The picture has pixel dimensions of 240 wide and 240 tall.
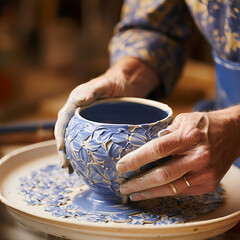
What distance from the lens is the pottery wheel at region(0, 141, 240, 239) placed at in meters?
0.64

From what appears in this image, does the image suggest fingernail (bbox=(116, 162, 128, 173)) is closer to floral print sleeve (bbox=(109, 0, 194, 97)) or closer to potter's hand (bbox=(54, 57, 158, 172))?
potter's hand (bbox=(54, 57, 158, 172))

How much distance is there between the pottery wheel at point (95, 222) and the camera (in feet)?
2.11

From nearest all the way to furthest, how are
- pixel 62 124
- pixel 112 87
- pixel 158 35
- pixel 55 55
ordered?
1. pixel 62 124
2. pixel 112 87
3. pixel 158 35
4. pixel 55 55

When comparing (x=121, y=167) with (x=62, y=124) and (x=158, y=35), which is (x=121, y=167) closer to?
(x=62, y=124)

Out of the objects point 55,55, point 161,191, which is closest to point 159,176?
point 161,191

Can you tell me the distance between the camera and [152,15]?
47.6 inches

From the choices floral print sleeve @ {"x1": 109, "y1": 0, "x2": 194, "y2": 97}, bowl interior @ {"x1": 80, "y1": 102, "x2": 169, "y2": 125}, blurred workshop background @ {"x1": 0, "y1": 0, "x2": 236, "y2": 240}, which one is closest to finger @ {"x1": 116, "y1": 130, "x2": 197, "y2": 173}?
bowl interior @ {"x1": 80, "y1": 102, "x2": 169, "y2": 125}

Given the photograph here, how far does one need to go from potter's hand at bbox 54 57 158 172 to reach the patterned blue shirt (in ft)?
0.13

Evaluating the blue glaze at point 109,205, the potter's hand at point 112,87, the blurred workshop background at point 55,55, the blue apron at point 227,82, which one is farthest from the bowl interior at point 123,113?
the blurred workshop background at point 55,55

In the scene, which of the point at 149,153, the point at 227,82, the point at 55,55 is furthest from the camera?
the point at 55,55

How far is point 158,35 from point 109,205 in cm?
59

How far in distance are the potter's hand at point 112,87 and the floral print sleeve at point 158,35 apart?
0.04 meters

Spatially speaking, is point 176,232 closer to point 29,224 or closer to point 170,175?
point 170,175

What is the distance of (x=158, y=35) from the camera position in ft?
3.97
